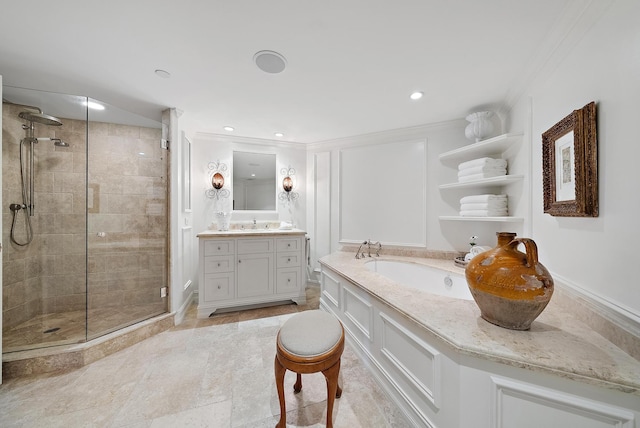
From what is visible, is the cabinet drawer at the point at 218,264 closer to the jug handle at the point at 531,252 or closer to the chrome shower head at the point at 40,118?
the chrome shower head at the point at 40,118

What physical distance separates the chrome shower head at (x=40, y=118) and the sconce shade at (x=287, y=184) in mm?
2385

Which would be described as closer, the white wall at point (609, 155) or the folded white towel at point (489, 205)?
the white wall at point (609, 155)

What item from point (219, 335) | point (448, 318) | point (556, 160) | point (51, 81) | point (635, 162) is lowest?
point (219, 335)

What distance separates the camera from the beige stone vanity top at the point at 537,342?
0.77m

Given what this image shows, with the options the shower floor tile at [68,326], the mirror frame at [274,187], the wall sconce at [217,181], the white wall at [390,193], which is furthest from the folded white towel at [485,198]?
the shower floor tile at [68,326]

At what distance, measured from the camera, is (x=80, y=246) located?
7.48 feet

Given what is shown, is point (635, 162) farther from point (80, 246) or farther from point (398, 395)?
point (80, 246)

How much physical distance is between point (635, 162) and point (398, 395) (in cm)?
160

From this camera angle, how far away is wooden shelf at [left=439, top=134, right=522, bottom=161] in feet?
6.19

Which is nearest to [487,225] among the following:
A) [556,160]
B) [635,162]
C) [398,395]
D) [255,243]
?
[556,160]

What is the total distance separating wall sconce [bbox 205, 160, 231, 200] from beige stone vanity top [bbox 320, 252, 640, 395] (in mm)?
2614

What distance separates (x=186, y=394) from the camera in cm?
145

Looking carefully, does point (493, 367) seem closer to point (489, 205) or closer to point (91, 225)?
point (489, 205)

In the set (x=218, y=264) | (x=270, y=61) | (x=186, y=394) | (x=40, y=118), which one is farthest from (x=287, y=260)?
(x=40, y=118)
